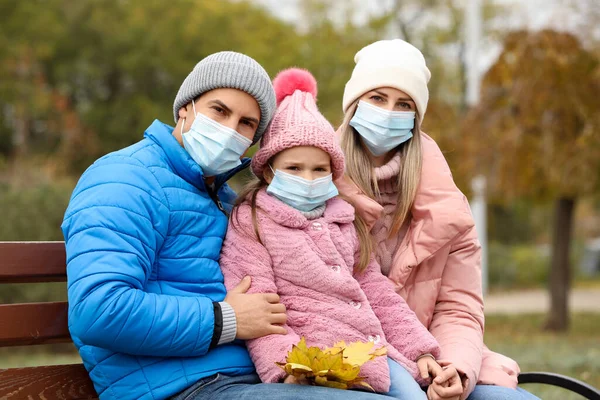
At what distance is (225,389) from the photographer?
9.00 feet

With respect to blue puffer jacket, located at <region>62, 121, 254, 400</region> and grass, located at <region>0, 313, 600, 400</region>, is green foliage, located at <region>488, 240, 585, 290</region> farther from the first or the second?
blue puffer jacket, located at <region>62, 121, 254, 400</region>

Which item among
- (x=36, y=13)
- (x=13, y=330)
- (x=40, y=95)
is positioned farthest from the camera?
(x=36, y=13)

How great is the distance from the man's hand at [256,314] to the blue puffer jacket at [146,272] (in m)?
0.10

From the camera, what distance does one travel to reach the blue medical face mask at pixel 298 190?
3.11 meters

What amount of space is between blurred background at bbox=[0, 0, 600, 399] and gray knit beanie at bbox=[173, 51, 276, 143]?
3.61m

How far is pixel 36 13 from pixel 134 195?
1021 inches

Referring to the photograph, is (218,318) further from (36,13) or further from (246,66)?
(36,13)

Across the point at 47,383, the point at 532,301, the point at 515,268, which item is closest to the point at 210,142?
the point at 47,383

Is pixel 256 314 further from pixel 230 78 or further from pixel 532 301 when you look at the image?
pixel 532 301

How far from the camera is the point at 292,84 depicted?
11.2ft

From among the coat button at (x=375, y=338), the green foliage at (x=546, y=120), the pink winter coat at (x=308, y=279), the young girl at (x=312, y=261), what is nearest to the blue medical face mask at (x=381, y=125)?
the young girl at (x=312, y=261)

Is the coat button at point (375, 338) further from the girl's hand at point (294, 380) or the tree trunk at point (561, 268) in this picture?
the tree trunk at point (561, 268)

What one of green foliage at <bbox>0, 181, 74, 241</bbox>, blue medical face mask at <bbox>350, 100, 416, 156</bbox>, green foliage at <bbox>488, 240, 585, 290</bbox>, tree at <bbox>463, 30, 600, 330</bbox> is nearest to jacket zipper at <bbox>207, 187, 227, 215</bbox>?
blue medical face mask at <bbox>350, 100, 416, 156</bbox>

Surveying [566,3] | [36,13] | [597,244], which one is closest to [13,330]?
[566,3]
